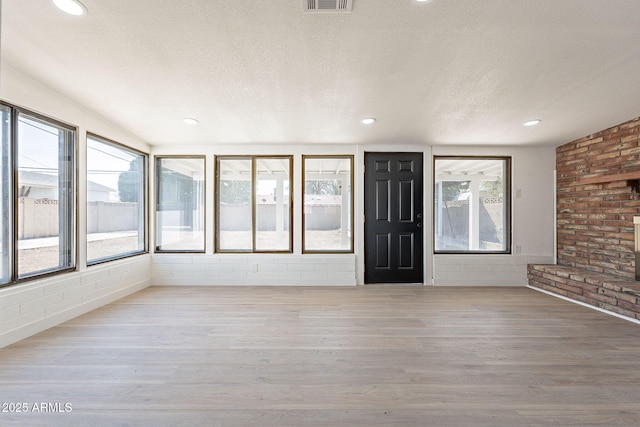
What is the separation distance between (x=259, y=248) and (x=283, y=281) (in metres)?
0.68

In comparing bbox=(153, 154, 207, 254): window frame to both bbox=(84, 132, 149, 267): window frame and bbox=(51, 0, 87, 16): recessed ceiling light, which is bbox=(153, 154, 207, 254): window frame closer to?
Answer: bbox=(84, 132, 149, 267): window frame

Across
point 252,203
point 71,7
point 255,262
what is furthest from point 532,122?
point 71,7

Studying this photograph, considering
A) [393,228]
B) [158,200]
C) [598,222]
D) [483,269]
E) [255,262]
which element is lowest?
[483,269]

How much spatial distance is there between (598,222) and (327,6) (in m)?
4.59

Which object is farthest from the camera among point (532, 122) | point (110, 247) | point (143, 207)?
point (143, 207)

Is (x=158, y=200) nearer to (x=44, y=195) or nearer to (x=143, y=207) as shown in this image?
(x=143, y=207)

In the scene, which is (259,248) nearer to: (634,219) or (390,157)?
(390,157)

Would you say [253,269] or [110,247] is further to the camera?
[253,269]

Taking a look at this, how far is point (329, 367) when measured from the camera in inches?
84.4

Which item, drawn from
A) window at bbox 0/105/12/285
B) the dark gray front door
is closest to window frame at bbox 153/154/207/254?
window at bbox 0/105/12/285

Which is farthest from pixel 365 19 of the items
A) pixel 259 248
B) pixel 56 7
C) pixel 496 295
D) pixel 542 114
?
pixel 496 295

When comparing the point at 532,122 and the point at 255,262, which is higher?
the point at 532,122

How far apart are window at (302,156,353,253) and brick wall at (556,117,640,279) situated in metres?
3.34

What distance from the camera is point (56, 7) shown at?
170 cm
